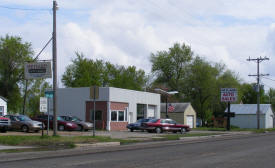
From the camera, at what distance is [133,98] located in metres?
45.3

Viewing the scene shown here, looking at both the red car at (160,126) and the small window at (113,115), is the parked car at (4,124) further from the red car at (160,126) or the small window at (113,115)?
the small window at (113,115)

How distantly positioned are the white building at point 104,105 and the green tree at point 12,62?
53.3 ft

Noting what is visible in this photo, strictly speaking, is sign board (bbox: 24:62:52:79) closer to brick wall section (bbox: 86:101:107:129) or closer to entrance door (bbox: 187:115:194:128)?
brick wall section (bbox: 86:101:107:129)

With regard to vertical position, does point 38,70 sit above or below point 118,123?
above

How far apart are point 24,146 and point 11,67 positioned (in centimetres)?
3984

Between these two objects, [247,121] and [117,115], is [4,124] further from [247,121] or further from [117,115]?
[247,121]

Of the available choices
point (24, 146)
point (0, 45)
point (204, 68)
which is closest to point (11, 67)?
point (0, 45)

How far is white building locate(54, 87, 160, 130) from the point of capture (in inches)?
1620

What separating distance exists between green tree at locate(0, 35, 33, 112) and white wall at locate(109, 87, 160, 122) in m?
19.1

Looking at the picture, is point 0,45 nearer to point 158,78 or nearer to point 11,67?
point 11,67

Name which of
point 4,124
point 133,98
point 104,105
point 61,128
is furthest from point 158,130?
point 4,124

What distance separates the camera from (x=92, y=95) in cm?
2494

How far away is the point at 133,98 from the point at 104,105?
4.97 metres

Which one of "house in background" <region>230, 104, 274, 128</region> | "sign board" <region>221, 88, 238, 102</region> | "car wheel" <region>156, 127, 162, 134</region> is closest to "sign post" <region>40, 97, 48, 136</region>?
"car wheel" <region>156, 127, 162, 134</region>
